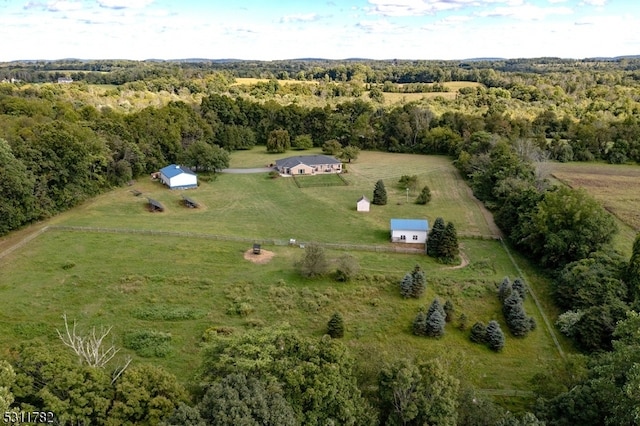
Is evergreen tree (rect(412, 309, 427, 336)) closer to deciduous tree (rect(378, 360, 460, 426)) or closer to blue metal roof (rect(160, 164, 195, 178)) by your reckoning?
deciduous tree (rect(378, 360, 460, 426))

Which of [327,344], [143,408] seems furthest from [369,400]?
[143,408]

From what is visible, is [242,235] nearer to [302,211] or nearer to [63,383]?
[302,211]

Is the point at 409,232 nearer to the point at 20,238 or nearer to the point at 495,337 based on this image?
the point at 495,337

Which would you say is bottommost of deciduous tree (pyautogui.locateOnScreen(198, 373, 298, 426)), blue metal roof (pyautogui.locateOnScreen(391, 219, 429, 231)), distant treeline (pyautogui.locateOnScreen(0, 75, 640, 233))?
blue metal roof (pyautogui.locateOnScreen(391, 219, 429, 231))

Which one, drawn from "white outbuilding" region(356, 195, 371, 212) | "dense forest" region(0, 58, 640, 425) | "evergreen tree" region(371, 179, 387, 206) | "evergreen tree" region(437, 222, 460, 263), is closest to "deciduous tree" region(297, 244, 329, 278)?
"evergreen tree" region(437, 222, 460, 263)

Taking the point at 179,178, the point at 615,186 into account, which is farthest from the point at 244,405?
the point at 615,186

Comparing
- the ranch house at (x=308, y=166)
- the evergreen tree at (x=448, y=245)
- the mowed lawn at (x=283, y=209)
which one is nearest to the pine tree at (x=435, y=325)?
the evergreen tree at (x=448, y=245)
